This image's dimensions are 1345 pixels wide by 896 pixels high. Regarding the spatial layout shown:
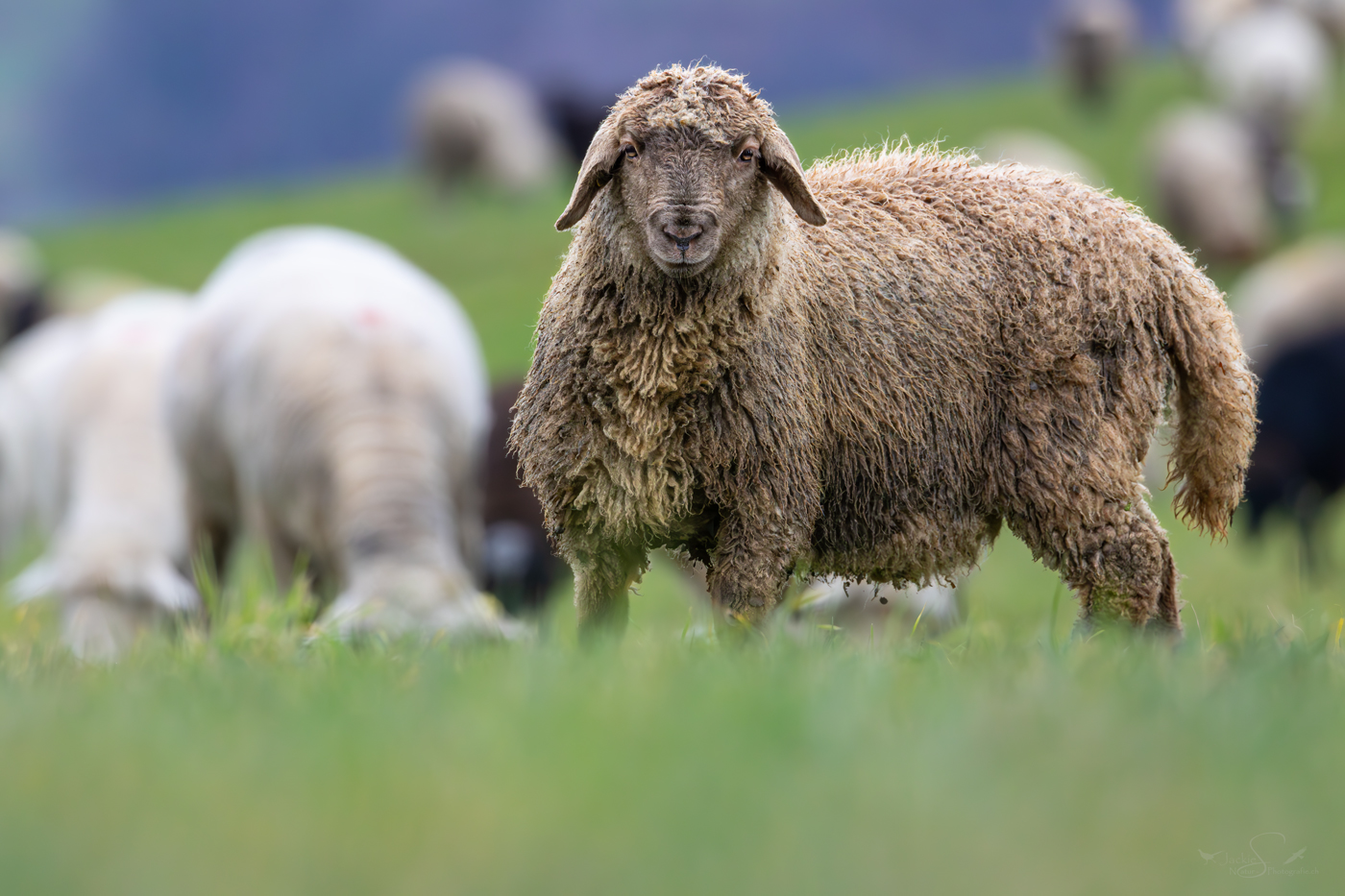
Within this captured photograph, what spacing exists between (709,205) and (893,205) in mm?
743

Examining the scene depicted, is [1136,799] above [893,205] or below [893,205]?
below

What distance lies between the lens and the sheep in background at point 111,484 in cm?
718

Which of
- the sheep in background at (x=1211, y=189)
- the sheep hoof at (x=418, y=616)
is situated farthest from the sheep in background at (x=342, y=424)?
the sheep in background at (x=1211, y=189)

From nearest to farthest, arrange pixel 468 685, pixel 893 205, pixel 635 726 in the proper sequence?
pixel 635 726 < pixel 468 685 < pixel 893 205

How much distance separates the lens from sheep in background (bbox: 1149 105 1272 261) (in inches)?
914

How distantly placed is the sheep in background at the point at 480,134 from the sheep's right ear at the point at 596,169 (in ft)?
88.6

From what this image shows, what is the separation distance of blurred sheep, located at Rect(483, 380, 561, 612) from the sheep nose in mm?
5871

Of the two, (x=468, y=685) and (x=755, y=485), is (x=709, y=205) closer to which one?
(x=755, y=485)

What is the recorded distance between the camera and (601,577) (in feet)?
10.5

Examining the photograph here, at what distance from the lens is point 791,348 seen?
3146mm

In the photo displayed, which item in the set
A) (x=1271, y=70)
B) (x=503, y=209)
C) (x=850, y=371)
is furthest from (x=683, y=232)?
(x=503, y=209)

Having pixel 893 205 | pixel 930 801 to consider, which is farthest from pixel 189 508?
pixel 930 801

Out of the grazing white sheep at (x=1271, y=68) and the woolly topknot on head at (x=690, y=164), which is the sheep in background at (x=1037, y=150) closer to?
the grazing white sheep at (x=1271, y=68)

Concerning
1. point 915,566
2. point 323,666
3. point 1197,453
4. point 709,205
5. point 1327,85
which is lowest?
point 323,666
